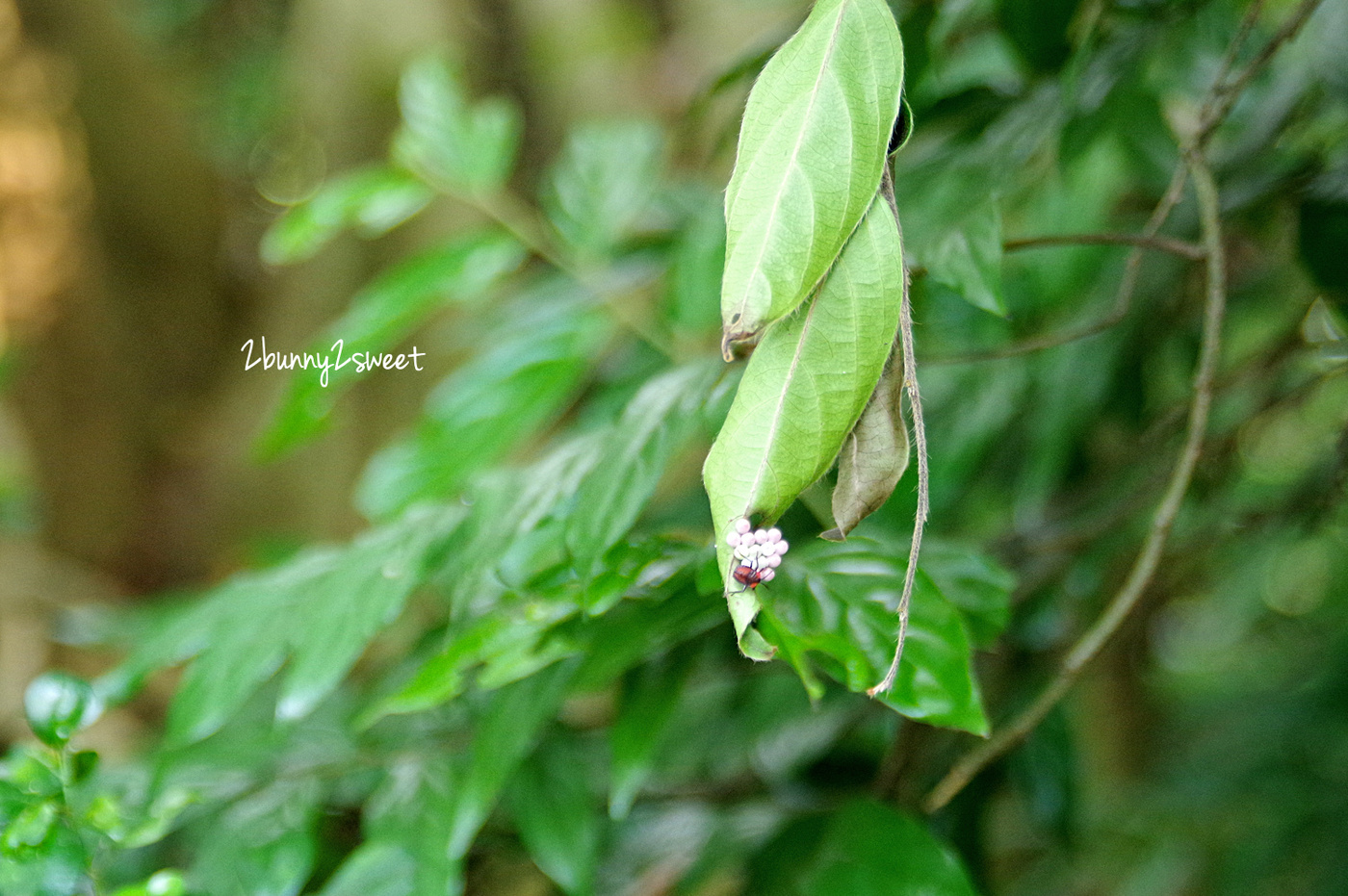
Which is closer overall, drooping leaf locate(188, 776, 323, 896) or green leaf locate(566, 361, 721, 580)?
green leaf locate(566, 361, 721, 580)

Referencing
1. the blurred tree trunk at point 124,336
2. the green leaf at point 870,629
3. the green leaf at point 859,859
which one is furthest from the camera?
the blurred tree trunk at point 124,336

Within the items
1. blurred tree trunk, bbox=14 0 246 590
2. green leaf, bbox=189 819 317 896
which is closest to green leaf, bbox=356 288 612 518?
green leaf, bbox=189 819 317 896

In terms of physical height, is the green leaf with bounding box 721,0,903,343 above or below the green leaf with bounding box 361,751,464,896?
above

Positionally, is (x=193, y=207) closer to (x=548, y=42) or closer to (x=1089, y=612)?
(x=548, y=42)

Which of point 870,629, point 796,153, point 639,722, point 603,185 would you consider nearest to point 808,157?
point 796,153

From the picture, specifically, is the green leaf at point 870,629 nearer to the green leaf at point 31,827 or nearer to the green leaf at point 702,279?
the green leaf at point 702,279

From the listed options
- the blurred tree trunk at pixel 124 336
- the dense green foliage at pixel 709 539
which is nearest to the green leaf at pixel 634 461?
the dense green foliage at pixel 709 539

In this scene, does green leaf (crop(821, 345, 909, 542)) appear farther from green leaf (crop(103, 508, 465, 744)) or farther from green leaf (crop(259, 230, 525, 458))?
green leaf (crop(259, 230, 525, 458))
